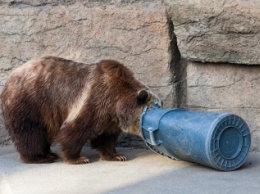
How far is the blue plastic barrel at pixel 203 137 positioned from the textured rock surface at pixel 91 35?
629mm

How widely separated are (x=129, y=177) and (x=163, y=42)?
1193 millimetres

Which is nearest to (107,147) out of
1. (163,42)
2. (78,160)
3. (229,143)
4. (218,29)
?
(78,160)

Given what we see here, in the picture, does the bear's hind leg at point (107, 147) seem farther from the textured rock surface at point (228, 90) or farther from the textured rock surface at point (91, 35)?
the textured rock surface at point (228, 90)

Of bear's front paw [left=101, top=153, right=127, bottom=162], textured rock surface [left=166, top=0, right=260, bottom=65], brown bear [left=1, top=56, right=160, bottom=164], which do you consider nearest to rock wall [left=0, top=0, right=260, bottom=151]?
textured rock surface [left=166, top=0, right=260, bottom=65]

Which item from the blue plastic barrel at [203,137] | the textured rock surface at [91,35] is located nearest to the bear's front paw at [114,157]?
the blue plastic barrel at [203,137]

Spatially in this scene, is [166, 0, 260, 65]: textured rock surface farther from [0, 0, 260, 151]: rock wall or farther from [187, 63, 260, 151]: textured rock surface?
[187, 63, 260, 151]: textured rock surface

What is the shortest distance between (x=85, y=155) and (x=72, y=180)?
2.57 ft

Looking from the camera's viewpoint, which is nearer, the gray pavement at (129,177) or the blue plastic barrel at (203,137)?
the gray pavement at (129,177)

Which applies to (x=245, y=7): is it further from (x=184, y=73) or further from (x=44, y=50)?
(x=44, y=50)

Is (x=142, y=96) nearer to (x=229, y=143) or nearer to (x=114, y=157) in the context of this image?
(x=114, y=157)

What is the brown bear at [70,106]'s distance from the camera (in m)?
4.91

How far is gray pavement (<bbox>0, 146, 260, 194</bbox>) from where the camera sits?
13.9ft

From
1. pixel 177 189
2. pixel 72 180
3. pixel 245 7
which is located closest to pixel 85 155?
pixel 72 180

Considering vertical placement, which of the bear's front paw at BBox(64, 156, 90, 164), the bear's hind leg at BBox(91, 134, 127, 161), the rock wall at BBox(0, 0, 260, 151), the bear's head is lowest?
the bear's front paw at BBox(64, 156, 90, 164)
